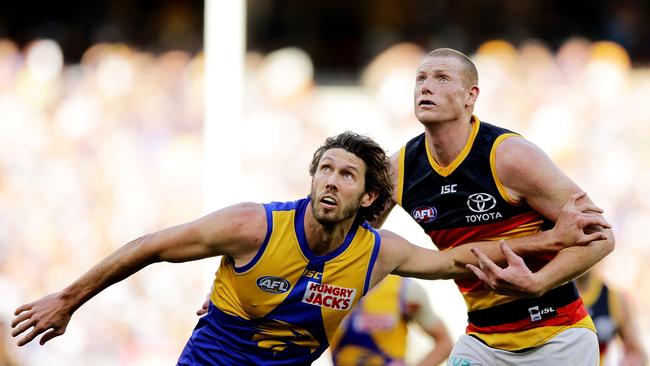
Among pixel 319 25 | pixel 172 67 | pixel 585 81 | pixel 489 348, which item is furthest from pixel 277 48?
pixel 489 348

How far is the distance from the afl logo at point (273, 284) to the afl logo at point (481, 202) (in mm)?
1150

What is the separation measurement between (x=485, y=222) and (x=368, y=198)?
2.18ft

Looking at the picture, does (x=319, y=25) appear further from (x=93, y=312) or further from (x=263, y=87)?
(x=93, y=312)

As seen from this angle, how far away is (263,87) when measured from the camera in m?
18.8

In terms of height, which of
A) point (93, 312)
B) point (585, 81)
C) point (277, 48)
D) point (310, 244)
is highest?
point (277, 48)

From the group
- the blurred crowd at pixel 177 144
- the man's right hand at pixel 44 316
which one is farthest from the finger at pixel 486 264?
the blurred crowd at pixel 177 144

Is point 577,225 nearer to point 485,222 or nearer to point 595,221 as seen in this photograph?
point 595,221

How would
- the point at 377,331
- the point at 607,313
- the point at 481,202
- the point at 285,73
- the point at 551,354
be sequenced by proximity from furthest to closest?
the point at 285,73
the point at 607,313
the point at 377,331
the point at 551,354
the point at 481,202

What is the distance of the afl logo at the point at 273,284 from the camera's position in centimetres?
602

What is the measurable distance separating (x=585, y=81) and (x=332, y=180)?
1161 cm

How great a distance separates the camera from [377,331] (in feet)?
29.8

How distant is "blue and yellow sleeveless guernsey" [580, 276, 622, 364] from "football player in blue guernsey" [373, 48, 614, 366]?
8.76ft

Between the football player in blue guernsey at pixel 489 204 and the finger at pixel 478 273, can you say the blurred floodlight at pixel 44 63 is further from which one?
the finger at pixel 478 273

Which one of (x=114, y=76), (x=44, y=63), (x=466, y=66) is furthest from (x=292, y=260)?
(x=44, y=63)
